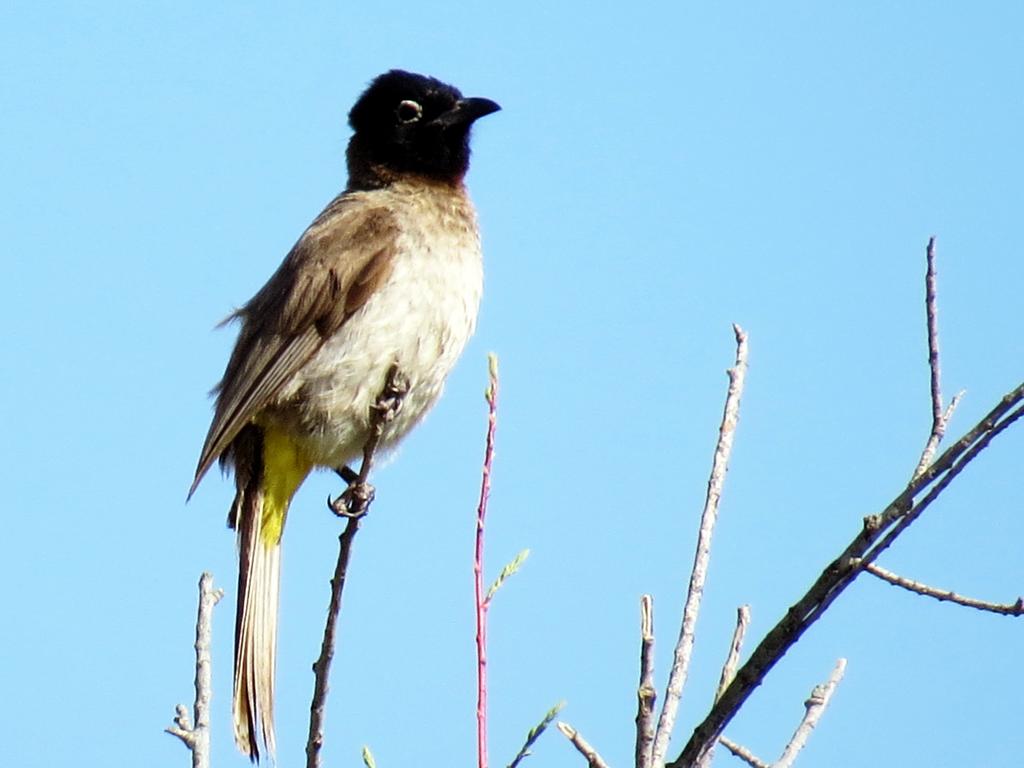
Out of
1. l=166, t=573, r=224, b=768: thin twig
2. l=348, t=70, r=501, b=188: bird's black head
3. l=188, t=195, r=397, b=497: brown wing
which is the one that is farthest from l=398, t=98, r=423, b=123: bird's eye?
l=166, t=573, r=224, b=768: thin twig

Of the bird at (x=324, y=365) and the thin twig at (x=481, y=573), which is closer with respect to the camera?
the thin twig at (x=481, y=573)

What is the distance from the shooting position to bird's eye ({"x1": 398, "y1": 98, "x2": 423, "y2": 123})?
5797mm

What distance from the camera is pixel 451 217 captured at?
5.22 m

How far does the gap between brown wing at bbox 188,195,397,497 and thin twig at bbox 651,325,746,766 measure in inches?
88.1

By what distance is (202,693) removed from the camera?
2.76 metres

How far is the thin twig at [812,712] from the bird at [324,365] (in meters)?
2.10

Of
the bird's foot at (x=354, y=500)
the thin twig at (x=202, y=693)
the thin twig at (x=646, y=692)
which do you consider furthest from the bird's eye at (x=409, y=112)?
the thin twig at (x=646, y=692)

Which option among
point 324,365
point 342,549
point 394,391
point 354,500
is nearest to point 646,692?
point 342,549

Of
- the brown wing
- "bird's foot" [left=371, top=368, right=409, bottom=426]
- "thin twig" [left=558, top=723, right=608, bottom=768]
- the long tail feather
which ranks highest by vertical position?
the brown wing

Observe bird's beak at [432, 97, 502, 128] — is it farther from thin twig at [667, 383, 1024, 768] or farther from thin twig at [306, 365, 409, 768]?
thin twig at [667, 383, 1024, 768]

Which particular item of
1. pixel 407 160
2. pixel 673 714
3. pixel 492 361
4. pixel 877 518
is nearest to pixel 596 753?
pixel 673 714

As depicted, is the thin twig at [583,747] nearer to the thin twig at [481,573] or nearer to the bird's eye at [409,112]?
the thin twig at [481,573]

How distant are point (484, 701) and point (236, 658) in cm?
231

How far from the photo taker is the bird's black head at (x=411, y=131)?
5.64 metres
